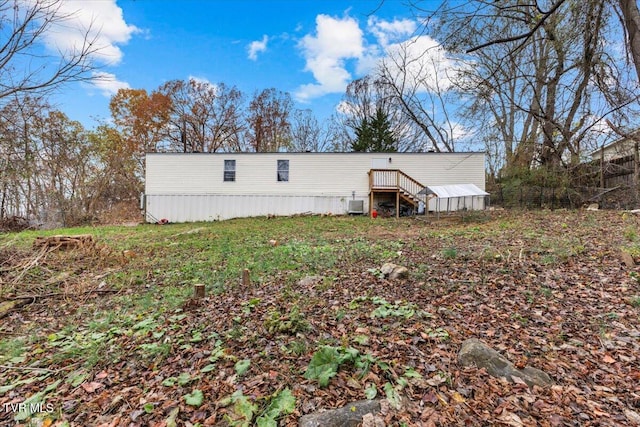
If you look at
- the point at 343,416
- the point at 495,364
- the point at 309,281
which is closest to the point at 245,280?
the point at 309,281

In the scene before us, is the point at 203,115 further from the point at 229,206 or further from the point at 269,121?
the point at 229,206

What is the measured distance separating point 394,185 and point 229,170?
8669 mm

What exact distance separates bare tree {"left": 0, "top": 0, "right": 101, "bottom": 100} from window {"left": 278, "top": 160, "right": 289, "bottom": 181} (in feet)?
39.4

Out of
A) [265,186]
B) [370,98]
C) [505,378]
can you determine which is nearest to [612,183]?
[505,378]

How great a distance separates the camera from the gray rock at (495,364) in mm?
2014

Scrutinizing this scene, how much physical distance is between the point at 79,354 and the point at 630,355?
4.41 m

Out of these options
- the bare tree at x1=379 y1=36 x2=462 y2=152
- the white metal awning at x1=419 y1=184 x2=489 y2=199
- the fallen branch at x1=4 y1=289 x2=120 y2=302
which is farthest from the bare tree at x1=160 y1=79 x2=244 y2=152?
the fallen branch at x1=4 y1=289 x2=120 y2=302

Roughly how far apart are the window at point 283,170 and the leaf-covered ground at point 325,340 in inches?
446

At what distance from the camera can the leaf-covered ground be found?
184 cm

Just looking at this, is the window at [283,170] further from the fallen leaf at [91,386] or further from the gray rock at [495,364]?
the gray rock at [495,364]

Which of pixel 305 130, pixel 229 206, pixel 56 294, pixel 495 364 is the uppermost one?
pixel 305 130

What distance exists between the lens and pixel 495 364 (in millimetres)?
2117

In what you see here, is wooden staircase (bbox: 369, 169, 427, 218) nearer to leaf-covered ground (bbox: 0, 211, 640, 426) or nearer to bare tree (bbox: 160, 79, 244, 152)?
leaf-covered ground (bbox: 0, 211, 640, 426)

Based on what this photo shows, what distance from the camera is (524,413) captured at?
1.72 meters
